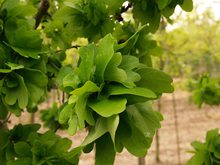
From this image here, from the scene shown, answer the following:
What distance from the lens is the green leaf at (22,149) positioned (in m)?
1.16

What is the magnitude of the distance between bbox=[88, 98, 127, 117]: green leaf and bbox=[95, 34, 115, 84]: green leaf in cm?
5

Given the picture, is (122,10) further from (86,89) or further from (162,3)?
(86,89)

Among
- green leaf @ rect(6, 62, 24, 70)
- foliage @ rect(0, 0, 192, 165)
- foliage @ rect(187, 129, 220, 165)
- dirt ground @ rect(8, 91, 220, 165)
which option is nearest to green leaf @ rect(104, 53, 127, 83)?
foliage @ rect(0, 0, 192, 165)

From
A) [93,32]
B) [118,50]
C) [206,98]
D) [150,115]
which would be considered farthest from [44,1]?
[206,98]

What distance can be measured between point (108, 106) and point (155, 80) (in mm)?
179

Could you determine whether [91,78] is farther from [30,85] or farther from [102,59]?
[30,85]

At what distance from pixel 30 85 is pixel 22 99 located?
0.21ft

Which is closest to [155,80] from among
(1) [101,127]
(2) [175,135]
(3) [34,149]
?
(1) [101,127]

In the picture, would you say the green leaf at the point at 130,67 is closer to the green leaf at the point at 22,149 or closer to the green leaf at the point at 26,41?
the green leaf at the point at 26,41

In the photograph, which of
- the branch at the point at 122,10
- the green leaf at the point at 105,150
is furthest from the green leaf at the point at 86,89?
the branch at the point at 122,10

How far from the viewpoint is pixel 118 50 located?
2.83 ft

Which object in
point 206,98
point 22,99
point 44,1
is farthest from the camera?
point 206,98

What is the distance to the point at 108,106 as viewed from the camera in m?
0.74

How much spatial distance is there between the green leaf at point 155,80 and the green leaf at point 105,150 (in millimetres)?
141
